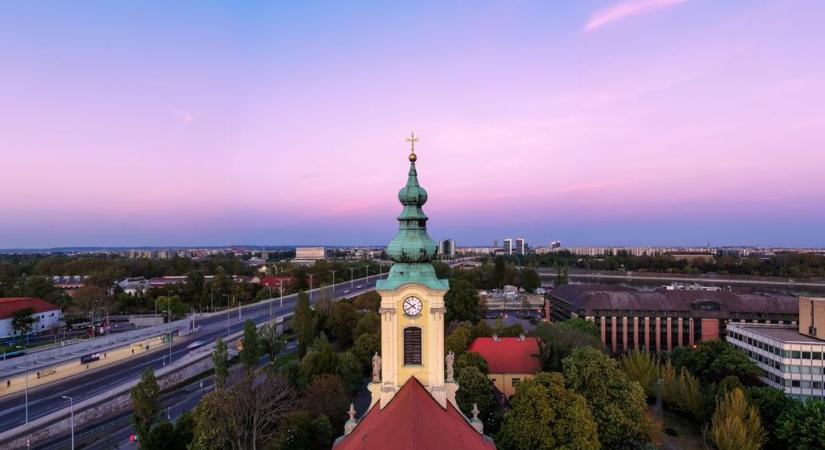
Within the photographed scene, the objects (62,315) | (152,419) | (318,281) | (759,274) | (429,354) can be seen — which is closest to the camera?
(429,354)

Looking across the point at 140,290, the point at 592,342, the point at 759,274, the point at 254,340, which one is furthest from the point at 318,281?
the point at 759,274

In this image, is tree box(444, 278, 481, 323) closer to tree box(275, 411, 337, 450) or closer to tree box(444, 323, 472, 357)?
tree box(444, 323, 472, 357)

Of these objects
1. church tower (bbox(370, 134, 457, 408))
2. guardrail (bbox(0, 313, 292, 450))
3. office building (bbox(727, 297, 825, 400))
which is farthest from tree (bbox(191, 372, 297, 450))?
office building (bbox(727, 297, 825, 400))

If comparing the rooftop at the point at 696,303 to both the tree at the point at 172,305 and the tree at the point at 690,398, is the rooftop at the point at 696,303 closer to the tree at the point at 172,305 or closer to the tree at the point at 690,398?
the tree at the point at 690,398

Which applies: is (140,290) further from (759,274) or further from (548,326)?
(759,274)

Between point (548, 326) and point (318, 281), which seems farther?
point (318, 281)

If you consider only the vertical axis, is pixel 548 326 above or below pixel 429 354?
below

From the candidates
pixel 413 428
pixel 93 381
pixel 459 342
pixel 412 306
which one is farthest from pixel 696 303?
pixel 93 381
